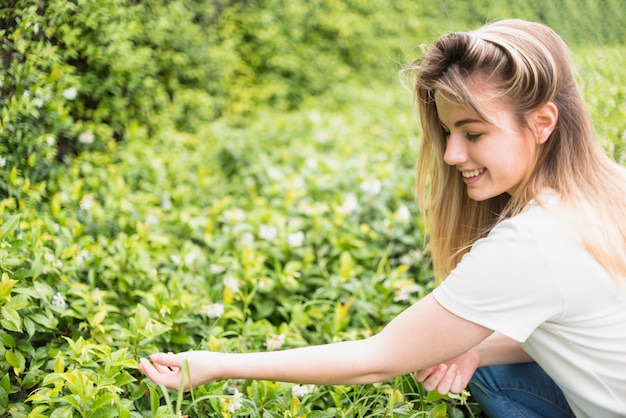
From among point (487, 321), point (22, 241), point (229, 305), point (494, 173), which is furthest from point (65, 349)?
point (494, 173)

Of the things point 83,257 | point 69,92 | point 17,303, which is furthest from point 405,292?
point 69,92

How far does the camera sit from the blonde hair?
1.35 metres

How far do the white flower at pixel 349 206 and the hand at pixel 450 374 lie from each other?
1137mm

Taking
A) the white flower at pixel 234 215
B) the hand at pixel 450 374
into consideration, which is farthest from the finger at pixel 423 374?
the white flower at pixel 234 215

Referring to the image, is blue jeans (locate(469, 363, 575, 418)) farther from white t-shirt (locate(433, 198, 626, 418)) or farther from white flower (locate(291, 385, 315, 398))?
white flower (locate(291, 385, 315, 398))

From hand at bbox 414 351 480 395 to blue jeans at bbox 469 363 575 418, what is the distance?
0.11 m

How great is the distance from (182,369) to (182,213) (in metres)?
1.39

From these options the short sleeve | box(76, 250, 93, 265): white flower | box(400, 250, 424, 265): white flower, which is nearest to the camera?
the short sleeve

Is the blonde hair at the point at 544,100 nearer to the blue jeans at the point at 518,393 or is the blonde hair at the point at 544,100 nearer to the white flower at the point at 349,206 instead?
the blue jeans at the point at 518,393

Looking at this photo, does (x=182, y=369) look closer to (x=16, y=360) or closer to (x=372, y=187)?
(x=16, y=360)

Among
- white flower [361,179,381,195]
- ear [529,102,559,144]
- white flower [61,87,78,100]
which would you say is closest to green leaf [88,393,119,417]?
ear [529,102,559,144]

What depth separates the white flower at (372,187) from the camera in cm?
285

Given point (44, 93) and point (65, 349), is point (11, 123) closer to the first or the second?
point (44, 93)

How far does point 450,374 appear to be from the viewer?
5.25 ft
